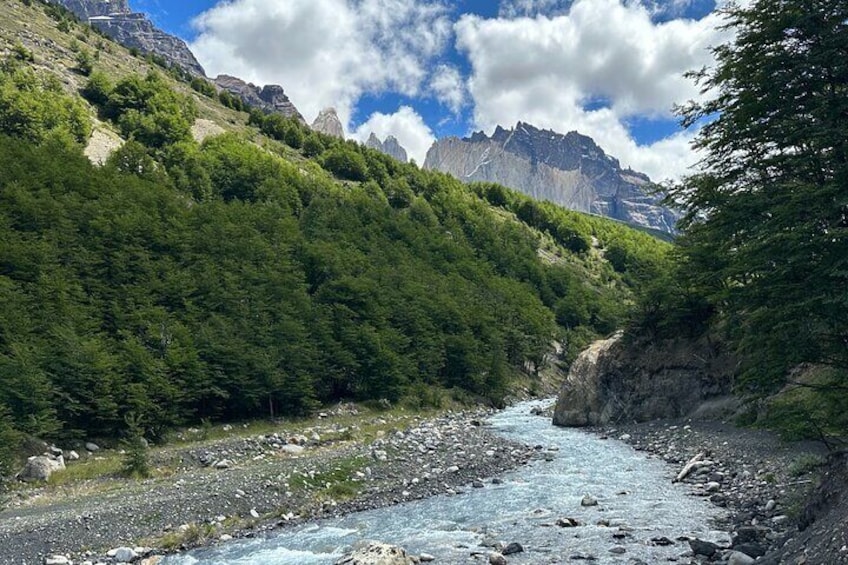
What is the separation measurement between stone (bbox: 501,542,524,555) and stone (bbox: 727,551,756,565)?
18.6 feet

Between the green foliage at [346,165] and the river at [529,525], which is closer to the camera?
the river at [529,525]

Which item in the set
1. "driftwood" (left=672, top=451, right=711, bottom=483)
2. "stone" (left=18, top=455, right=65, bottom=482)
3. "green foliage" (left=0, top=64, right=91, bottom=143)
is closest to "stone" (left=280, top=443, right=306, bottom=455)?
"stone" (left=18, top=455, right=65, bottom=482)

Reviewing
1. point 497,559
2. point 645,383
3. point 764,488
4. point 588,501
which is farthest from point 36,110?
point 764,488

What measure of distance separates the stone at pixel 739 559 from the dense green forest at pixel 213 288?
31.1 metres

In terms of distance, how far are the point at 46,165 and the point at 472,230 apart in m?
98.3

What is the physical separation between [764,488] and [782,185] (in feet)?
40.3

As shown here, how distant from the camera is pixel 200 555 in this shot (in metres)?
17.0

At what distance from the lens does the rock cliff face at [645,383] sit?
38.5 meters

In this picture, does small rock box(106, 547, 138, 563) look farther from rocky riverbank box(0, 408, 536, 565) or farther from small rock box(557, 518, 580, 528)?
small rock box(557, 518, 580, 528)

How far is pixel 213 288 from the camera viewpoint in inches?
2025

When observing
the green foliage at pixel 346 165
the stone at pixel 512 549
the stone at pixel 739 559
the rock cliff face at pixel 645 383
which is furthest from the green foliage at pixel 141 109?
the stone at pixel 739 559

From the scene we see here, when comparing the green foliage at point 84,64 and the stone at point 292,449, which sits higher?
the green foliage at point 84,64

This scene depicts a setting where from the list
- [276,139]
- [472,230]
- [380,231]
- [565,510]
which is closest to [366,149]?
[276,139]

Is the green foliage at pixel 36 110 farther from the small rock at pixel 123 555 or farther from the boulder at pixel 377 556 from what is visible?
the boulder at pixel 377 556
